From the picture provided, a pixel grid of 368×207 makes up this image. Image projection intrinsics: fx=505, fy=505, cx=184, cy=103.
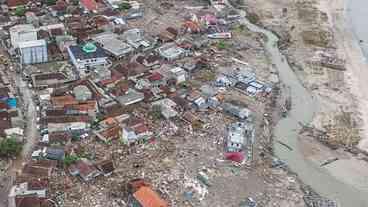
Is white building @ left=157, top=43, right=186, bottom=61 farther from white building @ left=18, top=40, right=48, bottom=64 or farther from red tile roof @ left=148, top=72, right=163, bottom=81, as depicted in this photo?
white building @ left=18, top=40, right=48, bottom=64

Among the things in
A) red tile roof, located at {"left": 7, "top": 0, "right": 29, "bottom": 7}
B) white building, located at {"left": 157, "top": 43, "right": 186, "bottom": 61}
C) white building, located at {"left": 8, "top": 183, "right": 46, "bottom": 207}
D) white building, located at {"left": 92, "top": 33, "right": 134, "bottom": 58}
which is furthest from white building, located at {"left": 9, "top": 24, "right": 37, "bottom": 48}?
white building, located at {"left": 8, "top": 183, "right": 46, "bottom": 207}

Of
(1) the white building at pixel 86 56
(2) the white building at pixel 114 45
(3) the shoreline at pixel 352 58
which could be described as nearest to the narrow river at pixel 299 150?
(3) the shoreline at pixel 352 58

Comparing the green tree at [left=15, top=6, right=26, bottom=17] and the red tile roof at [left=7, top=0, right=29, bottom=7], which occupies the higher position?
the red tile roof at [left=7, top=0, right=29, bottom=7]

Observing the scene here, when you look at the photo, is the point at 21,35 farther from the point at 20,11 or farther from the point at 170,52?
the point at 170,52

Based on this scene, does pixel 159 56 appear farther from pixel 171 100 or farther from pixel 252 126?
pixel 252 126

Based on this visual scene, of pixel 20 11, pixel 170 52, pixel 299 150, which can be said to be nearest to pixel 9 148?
pixel 170 52
